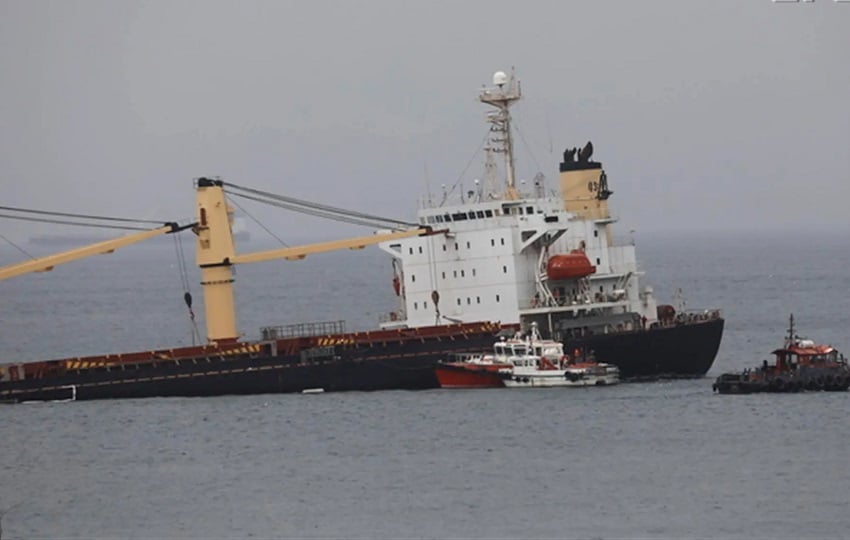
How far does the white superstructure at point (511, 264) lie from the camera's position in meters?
67.8

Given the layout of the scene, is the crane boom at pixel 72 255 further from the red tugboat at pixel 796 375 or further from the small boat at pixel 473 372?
the red tugboat at pixel 796 375

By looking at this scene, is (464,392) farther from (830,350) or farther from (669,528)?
(669,528)

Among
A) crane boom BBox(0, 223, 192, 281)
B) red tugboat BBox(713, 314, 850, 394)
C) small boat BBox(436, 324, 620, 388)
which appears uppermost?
crane boom BBox(0, 223, 192, 281)

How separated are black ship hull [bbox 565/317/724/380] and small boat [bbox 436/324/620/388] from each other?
1482 millimetres

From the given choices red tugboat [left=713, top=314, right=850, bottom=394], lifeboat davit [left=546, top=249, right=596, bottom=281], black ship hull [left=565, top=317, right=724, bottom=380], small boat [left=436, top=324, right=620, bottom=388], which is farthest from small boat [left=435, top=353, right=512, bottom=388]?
red tugboat [left=713, top=314, right=850, bottom=394]

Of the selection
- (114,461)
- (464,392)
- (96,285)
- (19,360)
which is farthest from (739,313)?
(96,285)

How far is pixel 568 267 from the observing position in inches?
2628

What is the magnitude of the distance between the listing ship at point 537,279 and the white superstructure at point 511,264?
1.4 inches

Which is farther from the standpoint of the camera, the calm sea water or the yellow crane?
the yellow crane

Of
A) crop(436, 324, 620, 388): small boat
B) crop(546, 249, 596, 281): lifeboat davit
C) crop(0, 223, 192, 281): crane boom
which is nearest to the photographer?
crop(436, 324, 620, 388): small boat

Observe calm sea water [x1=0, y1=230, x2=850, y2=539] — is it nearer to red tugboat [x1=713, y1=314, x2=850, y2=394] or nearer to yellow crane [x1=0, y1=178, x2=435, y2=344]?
red tugboat [x1=713, y1=314, x2=850, y2=394]

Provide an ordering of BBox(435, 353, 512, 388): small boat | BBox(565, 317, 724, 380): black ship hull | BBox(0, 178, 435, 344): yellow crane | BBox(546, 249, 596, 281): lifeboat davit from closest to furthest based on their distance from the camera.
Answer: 1. BBox(435, 353, 512, 388): small boat
2. BBox(565, 317, 724, 380): black ship hull
3. BBox(546, 249, 596, 281): lifeboat davit
4. BBox(0, 178, 435, 344): yellow crane

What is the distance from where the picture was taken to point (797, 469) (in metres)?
48.5

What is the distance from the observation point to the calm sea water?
43.4 meters
